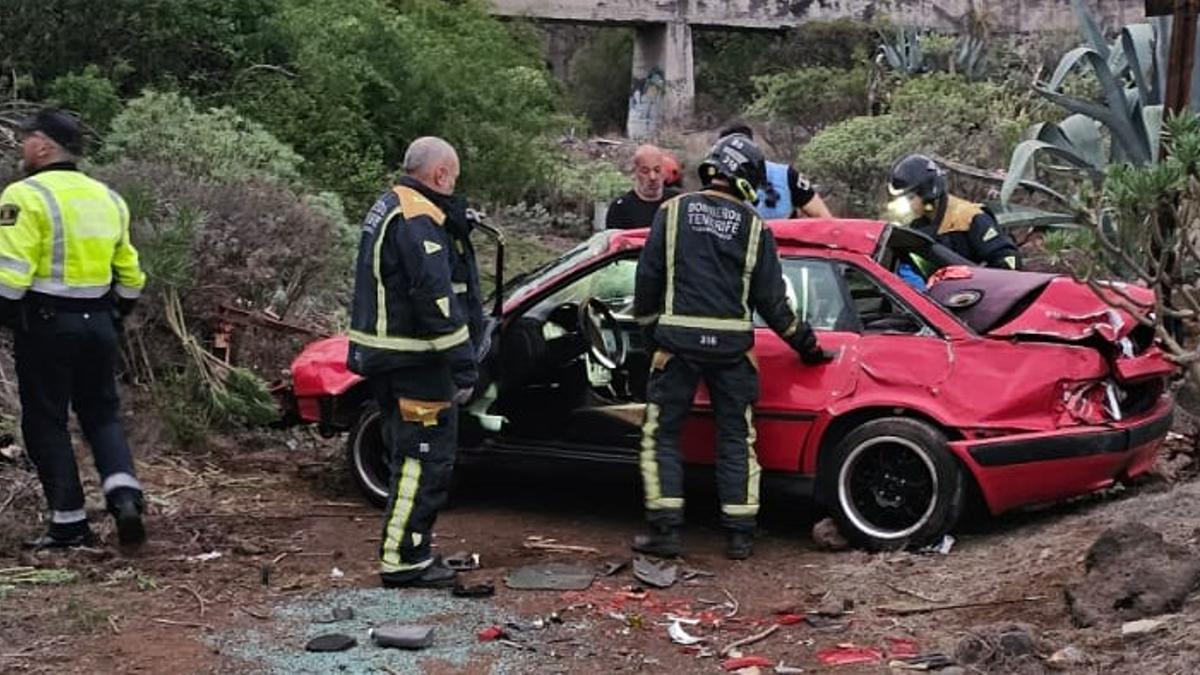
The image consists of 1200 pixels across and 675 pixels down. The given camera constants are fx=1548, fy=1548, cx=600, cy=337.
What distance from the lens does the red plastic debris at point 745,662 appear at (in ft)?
17.3

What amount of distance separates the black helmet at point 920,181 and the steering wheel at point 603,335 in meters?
1.78

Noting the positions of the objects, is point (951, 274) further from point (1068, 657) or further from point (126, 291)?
point (126, 291)

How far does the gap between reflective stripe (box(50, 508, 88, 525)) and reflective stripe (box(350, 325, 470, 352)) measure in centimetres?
154

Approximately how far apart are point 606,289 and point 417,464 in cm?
169

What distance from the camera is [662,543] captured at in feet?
21.9

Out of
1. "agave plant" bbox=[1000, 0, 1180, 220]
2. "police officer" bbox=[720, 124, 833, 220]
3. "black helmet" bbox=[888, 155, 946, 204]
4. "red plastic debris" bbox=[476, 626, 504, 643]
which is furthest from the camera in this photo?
"agave plant" bbox=[1000, 0, 1180, 220]

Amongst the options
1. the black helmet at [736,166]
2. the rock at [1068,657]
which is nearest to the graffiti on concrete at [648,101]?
the black helmet at [736,166]

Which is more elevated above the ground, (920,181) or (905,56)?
(905,56)

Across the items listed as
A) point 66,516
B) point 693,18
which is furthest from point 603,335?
point 693,18

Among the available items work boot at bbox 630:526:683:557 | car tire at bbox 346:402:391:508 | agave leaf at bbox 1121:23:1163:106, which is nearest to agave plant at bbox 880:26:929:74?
agave leaf at bbox 1121:23:1163:106

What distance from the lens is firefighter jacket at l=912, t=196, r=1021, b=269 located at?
7957 millimetres

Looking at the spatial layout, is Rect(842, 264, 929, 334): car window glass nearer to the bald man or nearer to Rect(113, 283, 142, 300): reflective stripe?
the bald man

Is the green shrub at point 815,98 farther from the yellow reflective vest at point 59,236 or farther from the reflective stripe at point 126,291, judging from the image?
the yellow reflective vest at point 59,236

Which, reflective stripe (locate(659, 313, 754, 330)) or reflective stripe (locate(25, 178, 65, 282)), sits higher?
reflective stripe (locate(25, 178, 65, 282))
